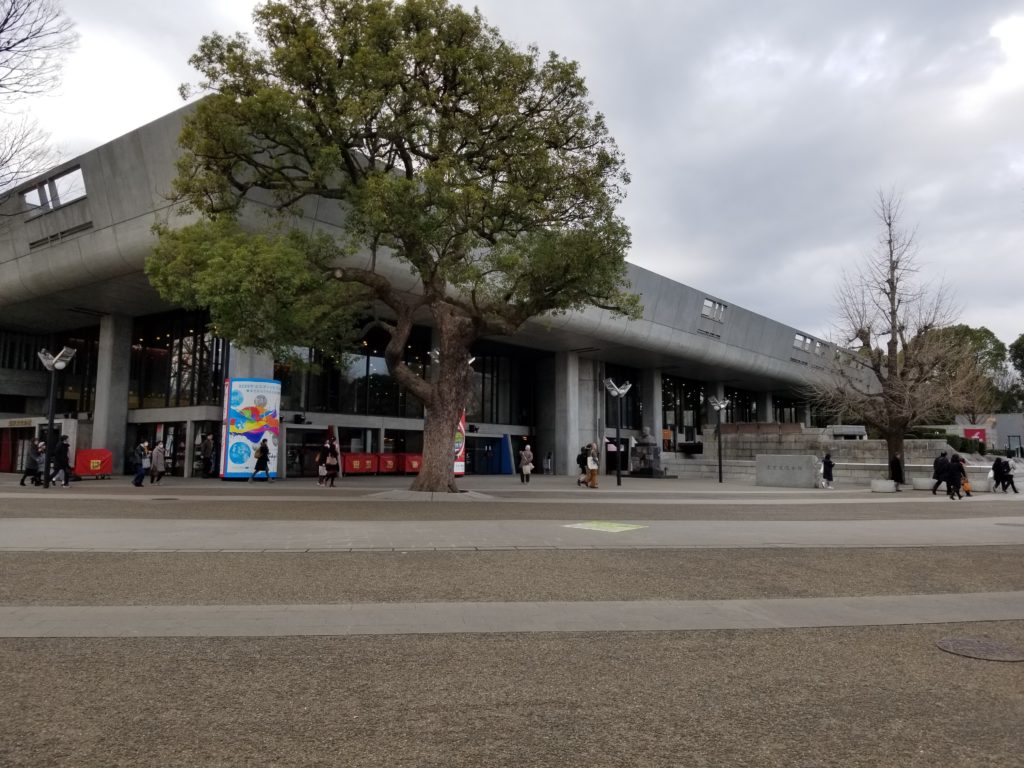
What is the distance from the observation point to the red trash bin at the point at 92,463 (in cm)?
2856

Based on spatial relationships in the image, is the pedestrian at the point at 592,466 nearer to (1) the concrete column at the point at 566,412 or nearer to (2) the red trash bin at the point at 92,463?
(1) the concrete column at the point at 566,412

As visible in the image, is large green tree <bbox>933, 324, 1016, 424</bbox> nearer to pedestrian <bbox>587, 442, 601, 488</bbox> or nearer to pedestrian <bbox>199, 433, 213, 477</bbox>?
pedestrian <bbox>587, 442, 601, 488</bbox>


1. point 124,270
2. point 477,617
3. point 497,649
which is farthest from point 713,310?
point 497,649

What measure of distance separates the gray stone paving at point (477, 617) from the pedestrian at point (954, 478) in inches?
741

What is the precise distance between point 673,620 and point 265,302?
13.9 m

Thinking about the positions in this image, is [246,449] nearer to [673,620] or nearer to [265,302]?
[265,302]

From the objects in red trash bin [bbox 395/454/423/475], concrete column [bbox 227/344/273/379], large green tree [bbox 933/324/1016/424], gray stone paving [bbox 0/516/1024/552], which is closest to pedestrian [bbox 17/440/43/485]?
concrete column [bbox 227/344/273/379]

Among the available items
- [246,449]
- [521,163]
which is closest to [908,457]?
[521,163]

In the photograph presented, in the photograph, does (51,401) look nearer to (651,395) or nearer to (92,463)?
(92,463)

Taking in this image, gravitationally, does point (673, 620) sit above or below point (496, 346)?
below

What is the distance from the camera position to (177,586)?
7.51 m

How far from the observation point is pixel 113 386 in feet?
108

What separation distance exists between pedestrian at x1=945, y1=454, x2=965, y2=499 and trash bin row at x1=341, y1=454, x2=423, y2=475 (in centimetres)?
2225

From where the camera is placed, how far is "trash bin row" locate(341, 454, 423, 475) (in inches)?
1398
